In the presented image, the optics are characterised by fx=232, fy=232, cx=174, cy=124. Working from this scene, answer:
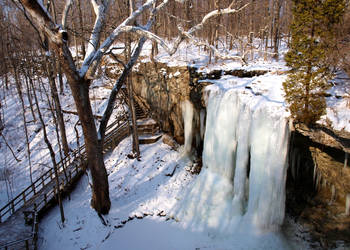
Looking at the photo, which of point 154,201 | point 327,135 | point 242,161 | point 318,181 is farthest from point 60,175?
point 327,135

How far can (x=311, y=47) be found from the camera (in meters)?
6.40

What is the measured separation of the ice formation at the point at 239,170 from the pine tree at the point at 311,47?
2.28 ft

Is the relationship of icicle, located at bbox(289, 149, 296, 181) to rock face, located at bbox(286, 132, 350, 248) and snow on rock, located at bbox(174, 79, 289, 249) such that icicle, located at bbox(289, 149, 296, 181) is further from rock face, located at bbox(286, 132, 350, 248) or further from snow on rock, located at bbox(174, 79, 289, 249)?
snow on rock, located at bbox(174, 79, 289, 249)

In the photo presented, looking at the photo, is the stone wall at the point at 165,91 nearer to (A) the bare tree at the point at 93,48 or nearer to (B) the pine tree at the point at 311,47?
(A) the bare tree at the point at 93,48

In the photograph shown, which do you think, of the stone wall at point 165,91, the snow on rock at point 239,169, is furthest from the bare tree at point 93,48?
the stone wall at point 165,91

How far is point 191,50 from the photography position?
1755 centimetres

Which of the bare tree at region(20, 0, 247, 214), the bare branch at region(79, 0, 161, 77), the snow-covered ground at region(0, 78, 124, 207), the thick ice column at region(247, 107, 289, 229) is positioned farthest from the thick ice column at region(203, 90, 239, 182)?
the snow-covered ground at region(0, 78, 124, 207)

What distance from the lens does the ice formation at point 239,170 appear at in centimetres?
698

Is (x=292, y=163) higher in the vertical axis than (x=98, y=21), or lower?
lower

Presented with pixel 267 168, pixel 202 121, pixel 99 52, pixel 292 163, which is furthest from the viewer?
pixel 202 121

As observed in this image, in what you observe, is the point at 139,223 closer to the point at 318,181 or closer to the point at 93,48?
the point at 93,48

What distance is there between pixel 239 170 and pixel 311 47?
14.4 ft

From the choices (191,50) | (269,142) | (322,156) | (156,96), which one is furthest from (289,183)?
(191,50)

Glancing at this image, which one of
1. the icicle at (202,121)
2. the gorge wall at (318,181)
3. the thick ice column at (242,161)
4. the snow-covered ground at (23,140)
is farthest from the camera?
the snow-covered ground at (23,140)
